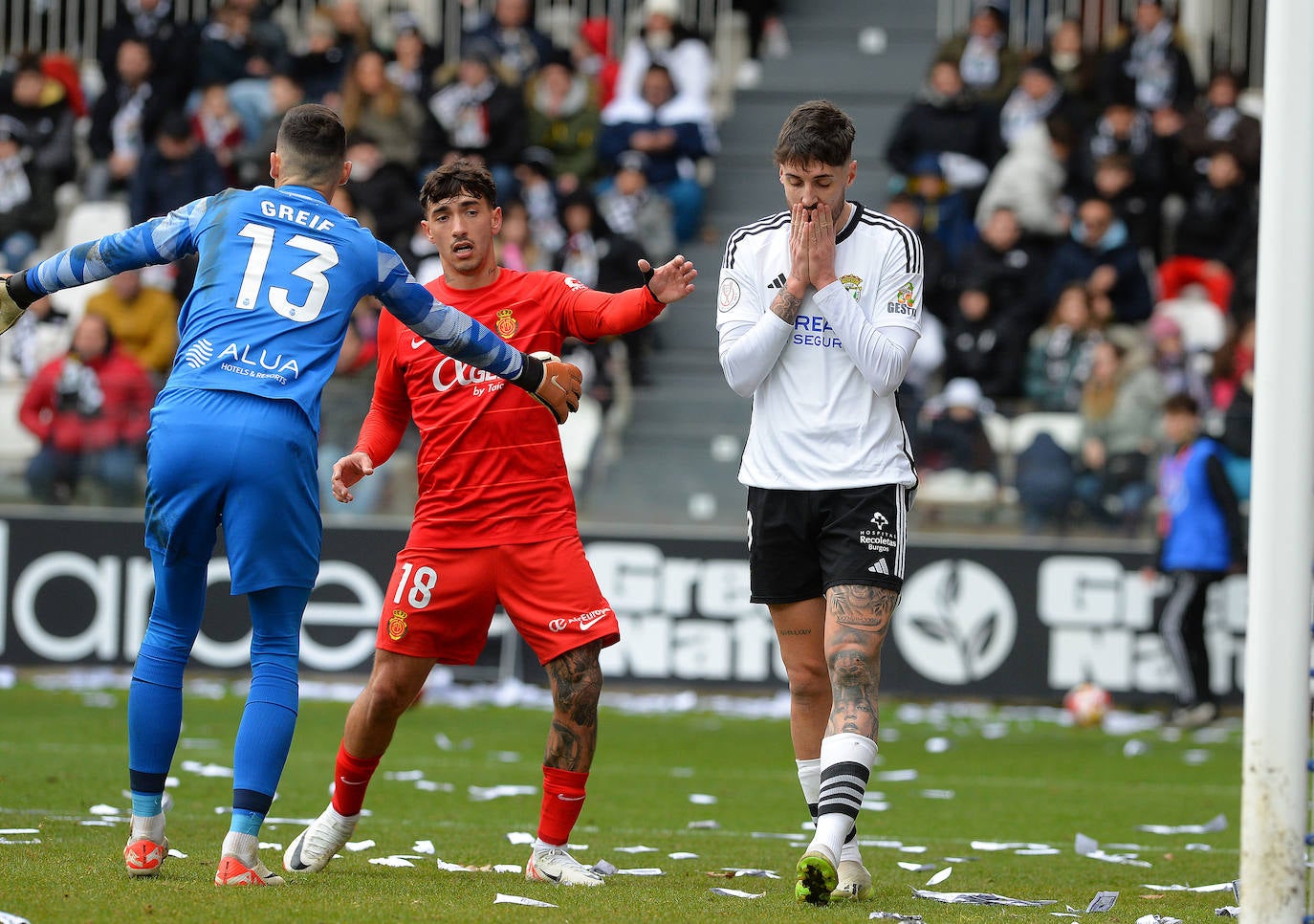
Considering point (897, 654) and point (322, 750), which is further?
point (897, 654)

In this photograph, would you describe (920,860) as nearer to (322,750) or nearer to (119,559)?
(322,750)

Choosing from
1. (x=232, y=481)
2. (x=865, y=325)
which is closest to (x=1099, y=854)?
(x=865, y=325)

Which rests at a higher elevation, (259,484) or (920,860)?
(259,484)

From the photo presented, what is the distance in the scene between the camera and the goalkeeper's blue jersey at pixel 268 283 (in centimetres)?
511

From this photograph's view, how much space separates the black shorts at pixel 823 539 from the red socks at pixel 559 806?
2.83 ft

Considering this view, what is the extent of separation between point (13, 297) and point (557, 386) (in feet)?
5.50

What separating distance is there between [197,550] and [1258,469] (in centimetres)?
301

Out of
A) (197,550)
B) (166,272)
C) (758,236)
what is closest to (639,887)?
(197,550)

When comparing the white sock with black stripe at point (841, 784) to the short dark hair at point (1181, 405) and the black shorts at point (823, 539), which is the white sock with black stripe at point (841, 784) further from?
the short dark hair at point (1181, 405)

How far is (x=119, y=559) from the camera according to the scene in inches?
518

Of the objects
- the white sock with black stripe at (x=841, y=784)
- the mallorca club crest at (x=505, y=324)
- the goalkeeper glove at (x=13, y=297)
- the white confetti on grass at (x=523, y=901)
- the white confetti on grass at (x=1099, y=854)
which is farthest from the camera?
the white confetti on grass at (x=1099, y=854)

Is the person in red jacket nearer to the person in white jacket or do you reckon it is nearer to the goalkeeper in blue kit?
the person in white jacket

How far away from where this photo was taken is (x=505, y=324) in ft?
19.3

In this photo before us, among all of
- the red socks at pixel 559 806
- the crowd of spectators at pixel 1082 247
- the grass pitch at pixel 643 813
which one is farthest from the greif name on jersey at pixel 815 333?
the crowd of spectators at pixel 1082 247
